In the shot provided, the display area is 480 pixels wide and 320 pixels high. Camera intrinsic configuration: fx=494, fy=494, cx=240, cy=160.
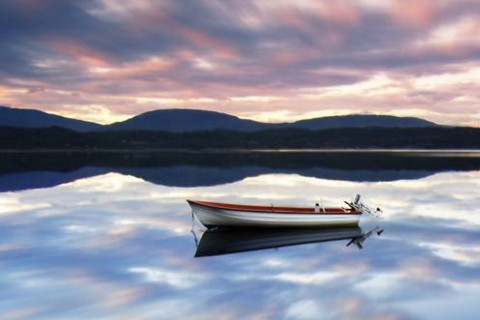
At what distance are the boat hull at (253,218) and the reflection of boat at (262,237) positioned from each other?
1.54 ft

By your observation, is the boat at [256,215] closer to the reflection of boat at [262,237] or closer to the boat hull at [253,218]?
the boat hull at [253,218]

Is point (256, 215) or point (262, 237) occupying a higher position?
point (256, 215)

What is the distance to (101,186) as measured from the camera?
5675 cm

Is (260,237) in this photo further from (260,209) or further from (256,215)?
(260,209)

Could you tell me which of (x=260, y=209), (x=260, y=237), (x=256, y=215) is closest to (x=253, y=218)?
(x=256, y=215)

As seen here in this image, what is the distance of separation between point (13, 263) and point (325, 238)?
15.3 metres

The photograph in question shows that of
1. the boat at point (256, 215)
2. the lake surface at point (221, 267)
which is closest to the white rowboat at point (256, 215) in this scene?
the boat at point (256, 215)

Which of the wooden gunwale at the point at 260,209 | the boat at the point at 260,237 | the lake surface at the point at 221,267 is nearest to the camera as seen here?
the lake surface at the point at 221,267

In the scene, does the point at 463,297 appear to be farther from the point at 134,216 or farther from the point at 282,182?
the point at 282,182

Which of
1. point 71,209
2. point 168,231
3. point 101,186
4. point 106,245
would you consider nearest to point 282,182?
point 101,186

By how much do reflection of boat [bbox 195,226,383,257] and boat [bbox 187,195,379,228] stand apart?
1.52 ft

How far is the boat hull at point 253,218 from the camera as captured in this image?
87.2ft

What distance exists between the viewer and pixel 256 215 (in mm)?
26625

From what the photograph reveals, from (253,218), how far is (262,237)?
45.4 inches
